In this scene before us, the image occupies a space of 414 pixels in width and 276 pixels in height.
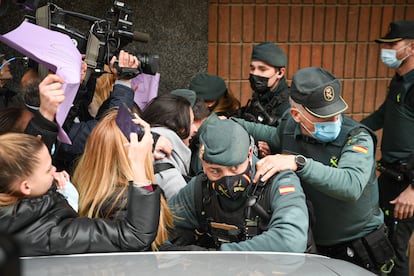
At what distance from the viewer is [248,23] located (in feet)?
17.3

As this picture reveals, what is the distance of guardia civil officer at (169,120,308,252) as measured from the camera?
2.29 metres

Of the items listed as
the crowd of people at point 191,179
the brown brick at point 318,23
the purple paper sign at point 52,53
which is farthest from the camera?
the brown brick at point 318,23

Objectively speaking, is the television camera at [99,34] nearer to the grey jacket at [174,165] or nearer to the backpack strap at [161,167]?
the grey jacket at [174,165]

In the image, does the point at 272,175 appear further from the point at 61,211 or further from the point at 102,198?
the point at 61,211

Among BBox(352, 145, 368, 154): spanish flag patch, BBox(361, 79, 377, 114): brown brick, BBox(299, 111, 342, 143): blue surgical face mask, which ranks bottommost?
BBox(361, 79, 377, 114): brown brick

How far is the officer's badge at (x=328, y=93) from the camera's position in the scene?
294cm

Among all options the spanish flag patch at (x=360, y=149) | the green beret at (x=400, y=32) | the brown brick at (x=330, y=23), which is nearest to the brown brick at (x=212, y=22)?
the brown brick at (x=330, y=23)

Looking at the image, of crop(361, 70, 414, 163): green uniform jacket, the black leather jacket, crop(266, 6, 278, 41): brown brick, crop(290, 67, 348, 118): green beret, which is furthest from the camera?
crop(266, 6, 278, 41): brown brick

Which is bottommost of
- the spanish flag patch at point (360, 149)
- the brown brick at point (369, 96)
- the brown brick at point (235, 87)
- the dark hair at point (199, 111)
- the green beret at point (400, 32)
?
the brown brick at point (369, 96)

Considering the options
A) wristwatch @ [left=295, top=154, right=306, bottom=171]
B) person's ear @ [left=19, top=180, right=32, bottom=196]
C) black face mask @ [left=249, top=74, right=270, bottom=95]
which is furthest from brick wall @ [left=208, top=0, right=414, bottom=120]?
person's ear @ [left=19, top=180, right=32, bottom=196]

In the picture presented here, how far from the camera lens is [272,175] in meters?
2.49

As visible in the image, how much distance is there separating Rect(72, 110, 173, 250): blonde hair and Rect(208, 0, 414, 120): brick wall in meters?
2.86

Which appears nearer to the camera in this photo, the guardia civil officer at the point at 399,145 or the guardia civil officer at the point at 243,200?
the guardia civil officer at the point at 243,200

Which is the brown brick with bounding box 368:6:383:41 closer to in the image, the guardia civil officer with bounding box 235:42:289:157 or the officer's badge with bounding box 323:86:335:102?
the guardia civil officer with bounding box 235:42:289:157
